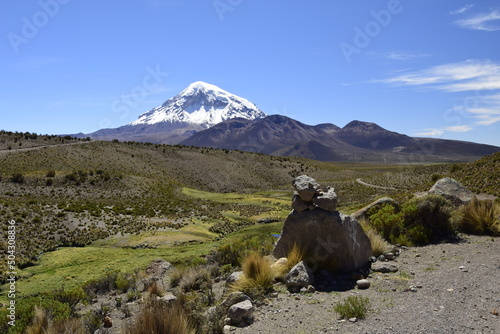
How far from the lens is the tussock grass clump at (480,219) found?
1321 centimetres

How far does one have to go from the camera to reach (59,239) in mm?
27219

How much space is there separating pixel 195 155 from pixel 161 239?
7386 centimetres

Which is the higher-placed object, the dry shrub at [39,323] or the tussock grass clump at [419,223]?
the tussock grass clump at [419,223]

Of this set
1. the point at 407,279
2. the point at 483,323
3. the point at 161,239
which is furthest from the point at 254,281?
the point at 161,239

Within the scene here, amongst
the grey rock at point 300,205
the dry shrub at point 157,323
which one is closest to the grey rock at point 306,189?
the grey rock at point 300,205

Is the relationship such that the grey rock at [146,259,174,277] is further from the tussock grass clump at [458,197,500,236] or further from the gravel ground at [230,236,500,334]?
the tussock grass clump at [458,197,500,236]

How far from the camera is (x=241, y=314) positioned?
7102mm

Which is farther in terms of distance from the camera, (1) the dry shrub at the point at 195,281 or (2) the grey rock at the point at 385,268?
(1) the dry shrub at the point at 195,281

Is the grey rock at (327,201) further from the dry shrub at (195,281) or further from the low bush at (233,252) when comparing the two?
the dry shrub at (195,281)

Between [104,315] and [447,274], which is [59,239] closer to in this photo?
[104,315]

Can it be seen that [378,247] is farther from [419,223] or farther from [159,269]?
[159,269]

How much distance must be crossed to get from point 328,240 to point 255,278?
102 inches

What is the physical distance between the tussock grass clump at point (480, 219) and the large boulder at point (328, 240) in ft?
19.5

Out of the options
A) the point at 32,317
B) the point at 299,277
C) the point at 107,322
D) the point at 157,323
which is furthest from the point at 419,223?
the point at 32,317
